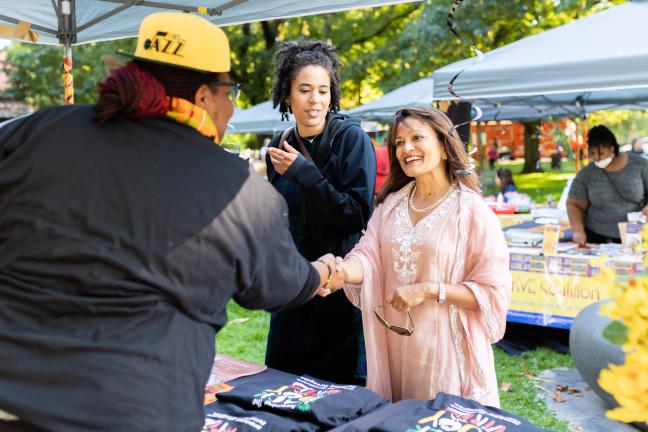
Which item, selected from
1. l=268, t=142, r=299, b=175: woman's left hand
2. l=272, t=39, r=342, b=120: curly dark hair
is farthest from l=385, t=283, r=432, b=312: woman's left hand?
l=272, t=39, r=342, b=120: curly dark hair

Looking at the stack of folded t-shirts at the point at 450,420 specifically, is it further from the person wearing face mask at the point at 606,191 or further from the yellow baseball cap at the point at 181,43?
the person wearing face mask at the point at 606,191

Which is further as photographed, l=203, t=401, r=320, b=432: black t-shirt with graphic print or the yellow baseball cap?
l=203, t=401, r=320, b=432: black t-shirt with graphic print

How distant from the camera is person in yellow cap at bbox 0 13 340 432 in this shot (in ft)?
4.52

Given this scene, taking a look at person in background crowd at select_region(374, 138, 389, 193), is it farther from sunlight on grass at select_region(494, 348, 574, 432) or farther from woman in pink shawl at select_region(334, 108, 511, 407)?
woman in pink shawl at select_region(334, 108, 511, 407)

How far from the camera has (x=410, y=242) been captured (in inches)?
96.0

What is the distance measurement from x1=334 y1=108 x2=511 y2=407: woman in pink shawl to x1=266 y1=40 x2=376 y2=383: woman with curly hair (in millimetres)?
209

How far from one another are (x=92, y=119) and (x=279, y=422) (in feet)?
3.37

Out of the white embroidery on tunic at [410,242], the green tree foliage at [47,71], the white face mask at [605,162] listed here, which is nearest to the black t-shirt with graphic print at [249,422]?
the white embroidery on tunic at [410,242]

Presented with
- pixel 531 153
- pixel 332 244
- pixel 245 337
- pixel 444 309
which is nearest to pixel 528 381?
pixel 245 337

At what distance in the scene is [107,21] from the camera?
173 inches

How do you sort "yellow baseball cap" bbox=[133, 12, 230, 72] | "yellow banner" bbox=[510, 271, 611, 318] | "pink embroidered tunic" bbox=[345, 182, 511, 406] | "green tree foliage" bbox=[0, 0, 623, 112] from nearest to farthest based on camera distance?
"yellow baseball cap" bbox=[133, 12, 230, 72], "pink embroidered tunic" bbox=[345, 182, 511, 406], "yellow banner" bbox=[510, 271, 611, 318], "green tree foliage" bbox=[0, 0, 623, 112]

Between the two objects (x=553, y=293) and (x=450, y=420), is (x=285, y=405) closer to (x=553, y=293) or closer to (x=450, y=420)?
(x=450, y=420)

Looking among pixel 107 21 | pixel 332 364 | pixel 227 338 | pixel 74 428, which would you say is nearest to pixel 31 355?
pixel 74 428

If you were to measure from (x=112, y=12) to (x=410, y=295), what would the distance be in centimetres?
298
